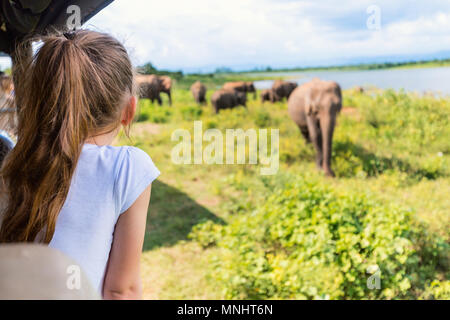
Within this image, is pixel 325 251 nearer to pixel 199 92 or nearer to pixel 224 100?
pixel 224 100

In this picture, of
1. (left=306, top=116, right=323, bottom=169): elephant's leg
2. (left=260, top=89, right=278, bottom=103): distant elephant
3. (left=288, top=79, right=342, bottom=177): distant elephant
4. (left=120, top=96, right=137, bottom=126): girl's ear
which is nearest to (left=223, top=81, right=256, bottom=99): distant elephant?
(left=260, top=89, right=278, bottom=103): distant elephant

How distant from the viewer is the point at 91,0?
1518mm

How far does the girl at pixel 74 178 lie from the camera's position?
1.03m

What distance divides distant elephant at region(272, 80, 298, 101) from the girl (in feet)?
47.7

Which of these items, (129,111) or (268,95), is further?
(268,95)

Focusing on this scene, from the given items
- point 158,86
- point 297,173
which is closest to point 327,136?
point 297,173

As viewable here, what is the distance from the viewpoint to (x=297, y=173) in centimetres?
663

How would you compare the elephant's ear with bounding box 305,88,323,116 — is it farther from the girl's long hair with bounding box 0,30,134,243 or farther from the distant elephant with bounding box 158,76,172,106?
the distant elephant with bounding box 158,76,172,106

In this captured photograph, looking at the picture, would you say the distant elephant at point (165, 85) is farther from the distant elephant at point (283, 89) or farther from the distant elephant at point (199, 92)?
the distant elephant at point (283, 89)

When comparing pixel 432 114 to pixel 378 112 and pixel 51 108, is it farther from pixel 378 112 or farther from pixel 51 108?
pixel 51 108

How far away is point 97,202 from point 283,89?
1486 cm

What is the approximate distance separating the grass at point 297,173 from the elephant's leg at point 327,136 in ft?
0.58
